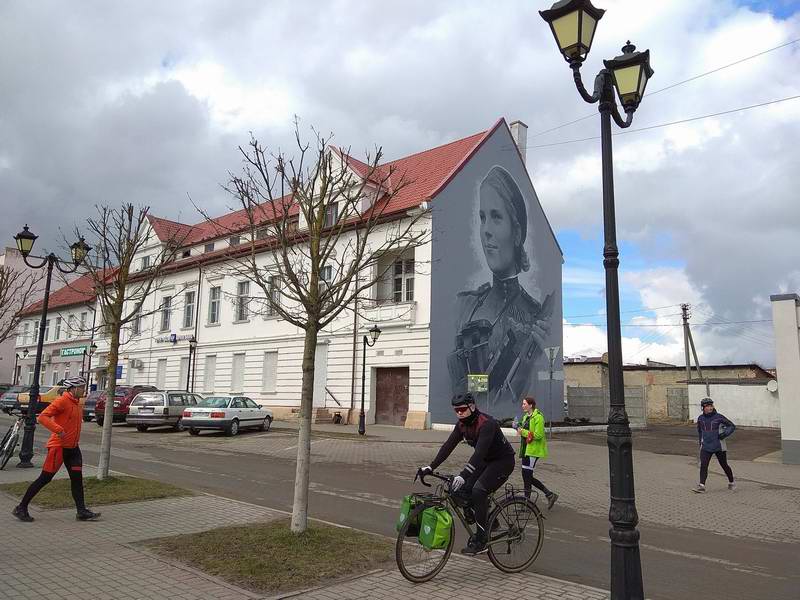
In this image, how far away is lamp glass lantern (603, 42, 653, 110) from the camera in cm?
549

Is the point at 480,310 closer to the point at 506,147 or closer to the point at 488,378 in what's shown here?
the point at 488,378

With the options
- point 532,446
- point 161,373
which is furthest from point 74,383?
point 161,373

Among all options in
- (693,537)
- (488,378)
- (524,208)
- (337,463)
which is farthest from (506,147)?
(693,537)

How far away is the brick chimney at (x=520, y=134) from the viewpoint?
113 feet

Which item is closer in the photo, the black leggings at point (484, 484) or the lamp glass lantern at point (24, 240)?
the black leggings at point (484, 484)

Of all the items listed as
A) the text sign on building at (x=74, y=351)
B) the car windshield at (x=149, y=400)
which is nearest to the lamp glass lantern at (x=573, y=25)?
the car windshield at (x=149, y=400)

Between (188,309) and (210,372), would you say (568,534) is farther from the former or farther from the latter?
(188,309)

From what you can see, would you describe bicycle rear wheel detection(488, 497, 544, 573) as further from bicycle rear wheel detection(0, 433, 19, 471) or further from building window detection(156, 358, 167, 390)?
building window detection(156, 358, 167, 390)

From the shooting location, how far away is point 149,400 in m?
26.0

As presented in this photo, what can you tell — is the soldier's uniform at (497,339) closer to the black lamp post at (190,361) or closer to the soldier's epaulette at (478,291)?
the soldier's epaulette at (478,291)

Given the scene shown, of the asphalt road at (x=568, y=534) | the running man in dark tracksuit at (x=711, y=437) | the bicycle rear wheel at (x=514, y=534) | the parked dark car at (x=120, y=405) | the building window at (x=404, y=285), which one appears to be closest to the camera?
the bicycle rear wheel at (x=514, y=534)

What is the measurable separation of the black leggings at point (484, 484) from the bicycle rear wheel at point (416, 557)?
331 millimetres

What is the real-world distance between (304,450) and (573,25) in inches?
197

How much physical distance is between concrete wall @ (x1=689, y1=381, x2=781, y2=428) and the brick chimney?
1866cm
